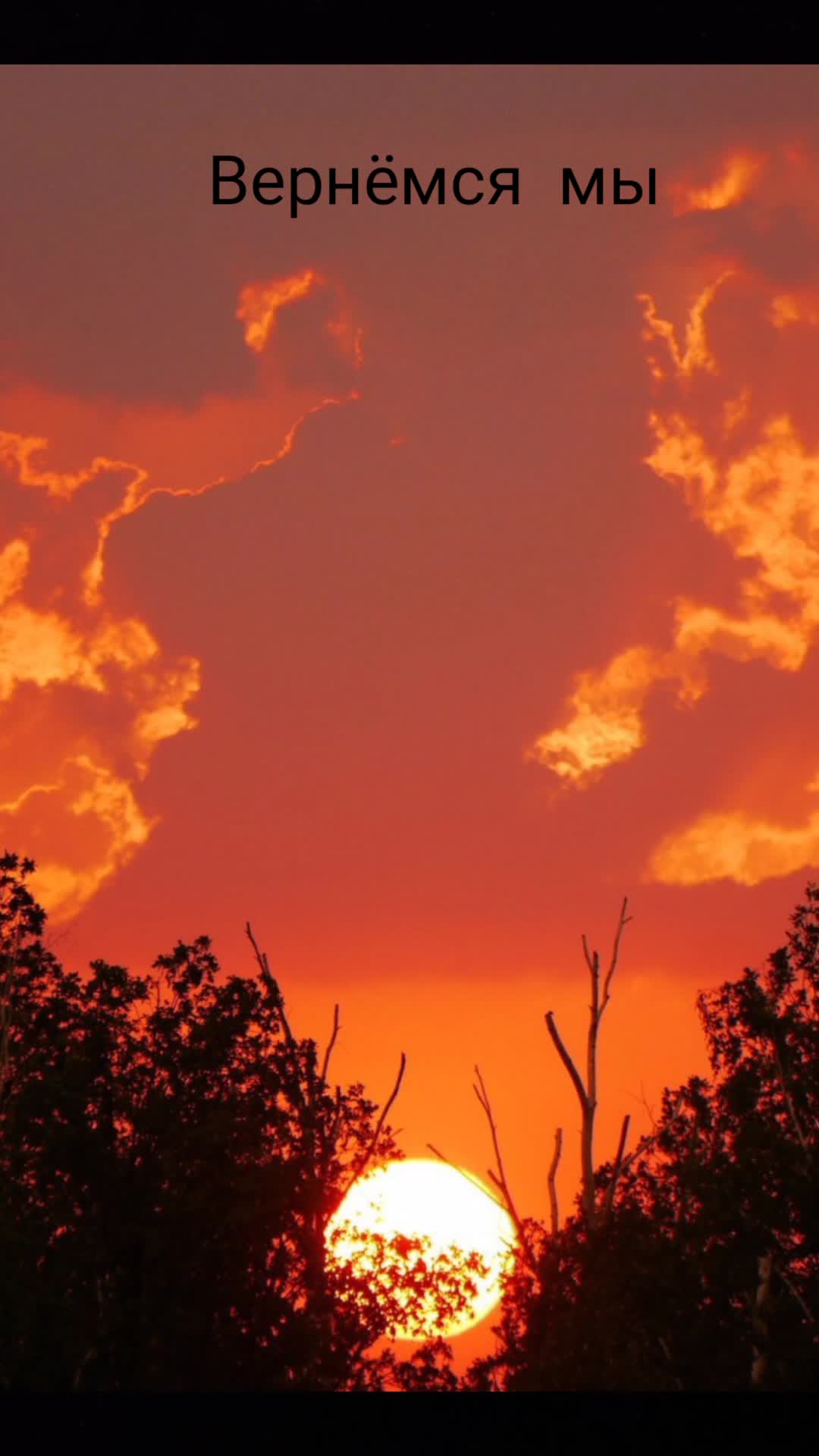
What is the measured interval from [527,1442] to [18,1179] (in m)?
27.0

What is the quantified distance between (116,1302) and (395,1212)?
342 inches

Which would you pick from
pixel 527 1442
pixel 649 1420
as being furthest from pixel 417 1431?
pixel 649 1420

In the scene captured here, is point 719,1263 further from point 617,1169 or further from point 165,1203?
point 165,1203

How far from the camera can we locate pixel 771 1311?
123 ft

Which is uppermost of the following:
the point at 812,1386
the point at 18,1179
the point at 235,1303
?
the point at 18,1179

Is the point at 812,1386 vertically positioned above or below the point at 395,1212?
below

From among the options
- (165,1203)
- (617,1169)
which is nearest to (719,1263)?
(617,1169)
